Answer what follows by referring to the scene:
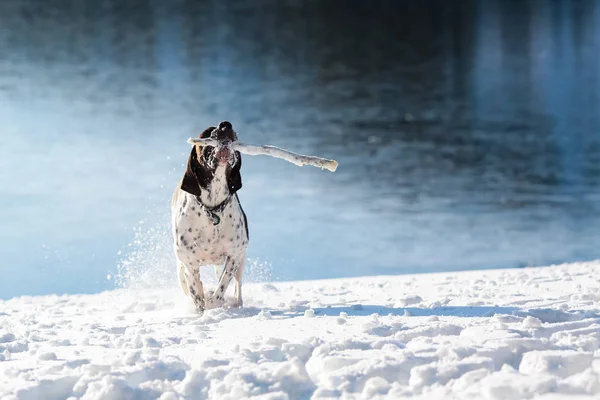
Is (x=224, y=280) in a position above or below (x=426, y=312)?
above

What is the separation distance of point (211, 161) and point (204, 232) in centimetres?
60

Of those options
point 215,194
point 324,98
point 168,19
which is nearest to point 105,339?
point 215,194

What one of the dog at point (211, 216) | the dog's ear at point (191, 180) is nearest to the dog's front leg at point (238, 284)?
the dog at point (211, 216)

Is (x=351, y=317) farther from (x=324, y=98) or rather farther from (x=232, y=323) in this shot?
(x=324, y=98)

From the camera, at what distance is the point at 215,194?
7.55 metres

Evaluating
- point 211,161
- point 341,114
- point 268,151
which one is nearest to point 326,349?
point 268,151

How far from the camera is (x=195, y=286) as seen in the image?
796 cm

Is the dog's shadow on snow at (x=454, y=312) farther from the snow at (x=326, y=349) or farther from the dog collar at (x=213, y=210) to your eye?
the dog collar at (x=213, y=210)

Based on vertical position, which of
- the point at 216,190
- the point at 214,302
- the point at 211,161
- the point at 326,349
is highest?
the point at 211,161

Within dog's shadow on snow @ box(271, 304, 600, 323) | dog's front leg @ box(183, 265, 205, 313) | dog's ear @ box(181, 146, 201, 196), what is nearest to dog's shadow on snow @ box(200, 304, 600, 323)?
dog's shadow on snow @ box(271, 304, 600, 323)

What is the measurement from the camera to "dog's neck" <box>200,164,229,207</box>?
7.52 m

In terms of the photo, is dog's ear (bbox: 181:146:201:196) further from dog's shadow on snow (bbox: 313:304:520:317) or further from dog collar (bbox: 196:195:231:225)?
dog's shadow on snow (bbox: 313:304:520:317)

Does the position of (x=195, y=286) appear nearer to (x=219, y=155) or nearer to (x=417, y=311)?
(x=219, y=155)

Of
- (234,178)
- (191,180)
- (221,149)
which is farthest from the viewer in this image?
(234,178)
